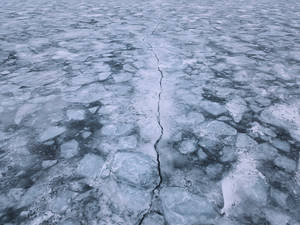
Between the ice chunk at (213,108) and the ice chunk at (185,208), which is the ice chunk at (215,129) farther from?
the ice chunk at (185,208)

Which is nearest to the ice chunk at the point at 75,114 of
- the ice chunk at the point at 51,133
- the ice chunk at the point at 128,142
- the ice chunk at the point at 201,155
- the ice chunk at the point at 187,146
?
the ice chunk at the point at 51,133

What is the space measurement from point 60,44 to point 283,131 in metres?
2.97

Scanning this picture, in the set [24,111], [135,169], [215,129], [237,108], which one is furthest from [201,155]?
[24,111]

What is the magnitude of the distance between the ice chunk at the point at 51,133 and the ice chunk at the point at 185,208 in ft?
2.75

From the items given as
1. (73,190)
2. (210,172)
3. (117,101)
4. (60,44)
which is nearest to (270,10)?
(60,44)

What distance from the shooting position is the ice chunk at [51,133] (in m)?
1.54

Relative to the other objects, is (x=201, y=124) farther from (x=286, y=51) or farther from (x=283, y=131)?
(x=286, y=51)

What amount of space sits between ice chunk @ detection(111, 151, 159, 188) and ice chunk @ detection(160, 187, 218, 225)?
11 centimetres

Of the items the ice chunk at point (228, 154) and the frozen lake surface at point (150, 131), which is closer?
the frozen lake surface at point (150, 131)

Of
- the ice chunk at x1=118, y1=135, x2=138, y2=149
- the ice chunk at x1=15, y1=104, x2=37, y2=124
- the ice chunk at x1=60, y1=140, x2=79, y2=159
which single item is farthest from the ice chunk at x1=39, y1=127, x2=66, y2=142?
the ice chunk at x1=118, y1=135, x2=138, y2=149

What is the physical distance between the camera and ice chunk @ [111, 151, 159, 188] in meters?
1.25

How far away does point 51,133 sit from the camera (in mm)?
1586

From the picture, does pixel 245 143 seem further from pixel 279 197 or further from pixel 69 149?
pixel 69 149

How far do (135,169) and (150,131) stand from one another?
36 centimetres
